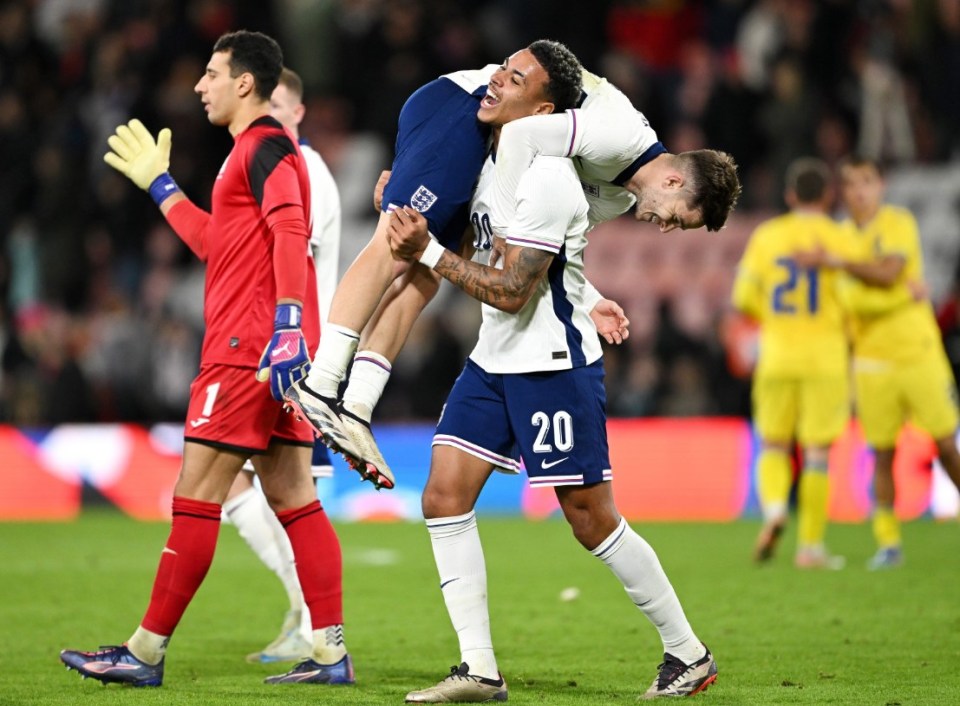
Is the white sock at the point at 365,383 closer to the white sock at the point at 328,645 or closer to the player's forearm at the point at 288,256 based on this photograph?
the player's forearm at the point at 288,256

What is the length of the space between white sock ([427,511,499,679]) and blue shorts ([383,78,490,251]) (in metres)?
1.09

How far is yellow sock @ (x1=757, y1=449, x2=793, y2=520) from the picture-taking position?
407 inches

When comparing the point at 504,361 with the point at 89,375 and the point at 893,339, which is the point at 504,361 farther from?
the point at 89,375

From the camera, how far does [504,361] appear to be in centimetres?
548

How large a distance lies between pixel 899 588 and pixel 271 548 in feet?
12.6

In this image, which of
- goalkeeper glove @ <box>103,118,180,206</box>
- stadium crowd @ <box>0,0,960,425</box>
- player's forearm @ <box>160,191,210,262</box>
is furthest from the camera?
stadium crowd @ <box>0,0,960,425</box>

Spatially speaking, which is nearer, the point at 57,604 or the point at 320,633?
the point at 320,633

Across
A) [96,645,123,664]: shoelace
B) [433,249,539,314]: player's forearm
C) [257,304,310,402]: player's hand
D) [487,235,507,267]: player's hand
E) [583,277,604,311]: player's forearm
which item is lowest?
[96,645,123,664]: shoelace

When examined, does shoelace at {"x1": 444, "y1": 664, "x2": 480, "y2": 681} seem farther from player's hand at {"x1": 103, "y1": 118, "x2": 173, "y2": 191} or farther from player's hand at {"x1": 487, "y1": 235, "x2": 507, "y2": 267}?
player's hand at {"x1": 103, "y1": 118, "x2": 173, "y2": 191}

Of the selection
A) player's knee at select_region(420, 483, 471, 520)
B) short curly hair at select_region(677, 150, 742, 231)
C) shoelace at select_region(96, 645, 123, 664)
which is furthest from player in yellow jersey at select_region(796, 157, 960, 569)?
shoelace at select_region(96, 645, 123, 664)

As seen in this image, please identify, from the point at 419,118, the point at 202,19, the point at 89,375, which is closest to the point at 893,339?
the point at 419,118

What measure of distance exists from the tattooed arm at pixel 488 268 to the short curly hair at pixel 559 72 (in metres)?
0.62

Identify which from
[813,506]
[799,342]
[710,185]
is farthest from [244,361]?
[799,342]

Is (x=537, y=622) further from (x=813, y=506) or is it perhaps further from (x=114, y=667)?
(x=813, y=506)
